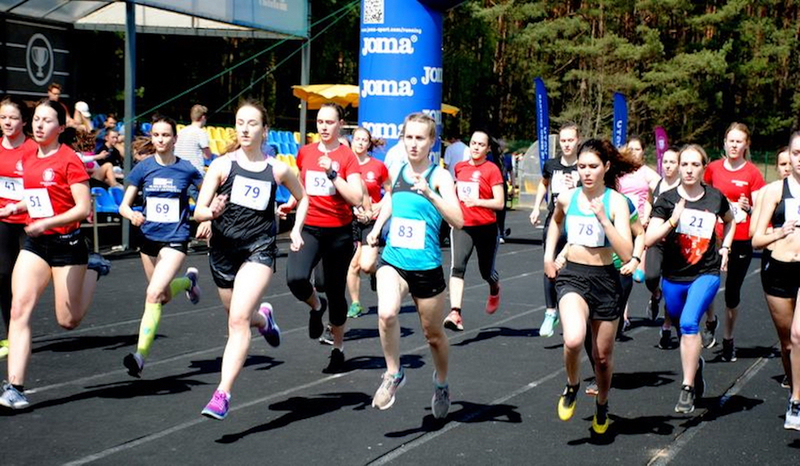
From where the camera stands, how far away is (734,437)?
260 inches

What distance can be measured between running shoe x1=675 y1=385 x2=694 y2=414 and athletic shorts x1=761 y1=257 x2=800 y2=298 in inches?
33.9

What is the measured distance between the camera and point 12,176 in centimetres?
761

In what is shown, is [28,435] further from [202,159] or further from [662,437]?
[202,159]

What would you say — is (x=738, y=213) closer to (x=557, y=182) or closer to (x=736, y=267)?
(x=736, y=267)

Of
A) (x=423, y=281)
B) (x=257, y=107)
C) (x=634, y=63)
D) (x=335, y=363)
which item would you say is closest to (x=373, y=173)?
(x=335, y=363)

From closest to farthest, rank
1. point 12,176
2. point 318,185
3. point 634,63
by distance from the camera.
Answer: point 12,176
point 318,185
point 634,63

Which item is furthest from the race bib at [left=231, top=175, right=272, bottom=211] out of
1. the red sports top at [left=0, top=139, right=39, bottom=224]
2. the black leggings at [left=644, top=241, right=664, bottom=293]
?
the black leggings at [left=644, top=241, right=664, bottom=293]

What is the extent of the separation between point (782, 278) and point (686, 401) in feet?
3.47

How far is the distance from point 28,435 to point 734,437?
4.41 meters

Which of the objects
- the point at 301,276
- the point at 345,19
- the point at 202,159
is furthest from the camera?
the point at 345,19

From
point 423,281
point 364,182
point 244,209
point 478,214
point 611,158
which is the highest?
point 611,158

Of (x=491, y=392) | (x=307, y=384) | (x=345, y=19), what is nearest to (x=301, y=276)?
(x=307, y=384)

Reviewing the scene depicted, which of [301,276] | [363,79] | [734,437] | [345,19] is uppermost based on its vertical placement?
[345,19]

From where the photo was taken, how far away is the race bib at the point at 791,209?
267 inches
